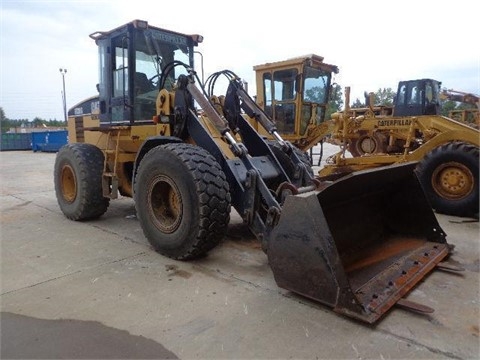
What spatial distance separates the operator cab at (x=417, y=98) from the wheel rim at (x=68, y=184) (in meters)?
7.67

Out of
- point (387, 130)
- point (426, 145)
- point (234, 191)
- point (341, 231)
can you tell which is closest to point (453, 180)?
point (426, 145)

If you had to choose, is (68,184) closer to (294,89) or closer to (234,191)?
(234,191)

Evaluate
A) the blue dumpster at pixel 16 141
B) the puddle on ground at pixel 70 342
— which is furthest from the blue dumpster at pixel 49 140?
the puddle on ground at pixel 70 342

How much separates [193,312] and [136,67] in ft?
10.9

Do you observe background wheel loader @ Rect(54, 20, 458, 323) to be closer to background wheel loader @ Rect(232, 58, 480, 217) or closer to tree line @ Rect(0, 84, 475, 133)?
background wheel loader @ Rect(232, 58, 480, 217)

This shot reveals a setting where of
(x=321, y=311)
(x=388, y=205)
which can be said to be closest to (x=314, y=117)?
(x=388, y=205)

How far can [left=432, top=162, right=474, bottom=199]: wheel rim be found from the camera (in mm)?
5457

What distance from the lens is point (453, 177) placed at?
5566 mm

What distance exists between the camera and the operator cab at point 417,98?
29.4ft

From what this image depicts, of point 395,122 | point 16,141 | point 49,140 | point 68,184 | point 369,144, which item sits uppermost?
point 395,122

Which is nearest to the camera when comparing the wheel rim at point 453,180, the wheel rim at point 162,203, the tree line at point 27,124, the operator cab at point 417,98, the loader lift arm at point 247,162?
the loader lift arm at point 247,162

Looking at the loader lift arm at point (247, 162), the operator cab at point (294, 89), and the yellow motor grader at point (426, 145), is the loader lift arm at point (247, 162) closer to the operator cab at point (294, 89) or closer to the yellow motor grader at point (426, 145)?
the yellow motor grader at point (426, 145)

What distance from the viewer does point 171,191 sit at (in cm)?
391

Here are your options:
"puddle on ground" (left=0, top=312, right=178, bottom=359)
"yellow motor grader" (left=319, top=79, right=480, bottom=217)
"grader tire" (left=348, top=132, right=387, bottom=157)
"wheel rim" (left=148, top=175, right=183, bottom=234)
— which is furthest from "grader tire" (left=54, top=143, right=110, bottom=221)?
"grader tire" (left=348, top=132, right=387, bottom=157)
